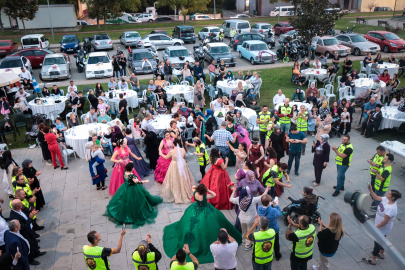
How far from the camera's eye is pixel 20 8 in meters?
30.6

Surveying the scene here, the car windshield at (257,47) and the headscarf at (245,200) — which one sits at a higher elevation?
the car windshield at (257,47)

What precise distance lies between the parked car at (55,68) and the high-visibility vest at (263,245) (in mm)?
17678

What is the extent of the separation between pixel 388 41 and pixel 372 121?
1514 centimetres

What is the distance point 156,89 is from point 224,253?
10.4 meters

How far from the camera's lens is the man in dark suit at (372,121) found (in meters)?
11.5

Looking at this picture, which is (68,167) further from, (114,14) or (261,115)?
(114,14)

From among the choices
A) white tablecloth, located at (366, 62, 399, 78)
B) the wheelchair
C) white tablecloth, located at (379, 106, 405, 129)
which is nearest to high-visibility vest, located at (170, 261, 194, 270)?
the wheelchair

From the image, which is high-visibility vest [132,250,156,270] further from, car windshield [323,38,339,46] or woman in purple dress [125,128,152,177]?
car windshield [323,38,339,46]

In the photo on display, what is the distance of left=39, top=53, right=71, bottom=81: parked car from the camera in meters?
19.0

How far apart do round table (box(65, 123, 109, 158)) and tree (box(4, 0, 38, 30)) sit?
2574cm

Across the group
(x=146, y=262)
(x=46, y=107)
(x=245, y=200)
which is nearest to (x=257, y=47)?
(x=46, y=107)

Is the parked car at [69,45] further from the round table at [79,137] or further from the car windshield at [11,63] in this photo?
the round table at [79,137]

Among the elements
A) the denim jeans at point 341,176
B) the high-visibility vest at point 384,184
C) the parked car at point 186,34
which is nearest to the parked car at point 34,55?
the parked car at point 186,34

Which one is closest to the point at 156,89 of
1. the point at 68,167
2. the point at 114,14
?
the point at 68,167
